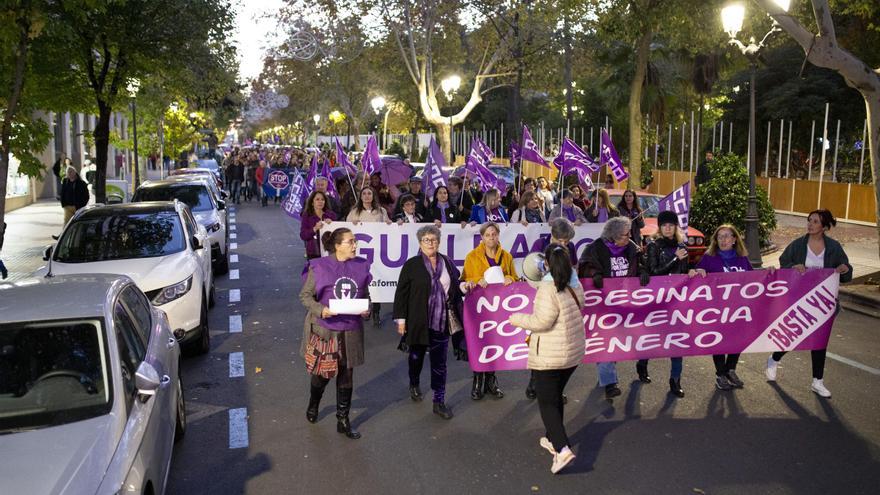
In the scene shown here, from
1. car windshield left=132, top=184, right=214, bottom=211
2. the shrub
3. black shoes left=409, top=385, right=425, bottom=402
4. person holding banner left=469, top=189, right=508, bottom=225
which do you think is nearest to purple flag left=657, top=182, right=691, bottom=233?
person holding banner left=469, top=189, right=508, bottom=225

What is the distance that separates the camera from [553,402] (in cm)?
601

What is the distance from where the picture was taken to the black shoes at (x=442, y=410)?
7309 mm

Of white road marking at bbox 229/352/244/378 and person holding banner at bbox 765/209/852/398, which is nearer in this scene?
person holding banner at bbox 765/209/852/398

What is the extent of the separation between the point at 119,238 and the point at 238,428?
3.84 m

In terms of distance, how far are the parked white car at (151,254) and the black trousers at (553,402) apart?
4465 millimetres

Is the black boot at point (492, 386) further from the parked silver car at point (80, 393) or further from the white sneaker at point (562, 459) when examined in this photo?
the parked silver car at point (80, 393)

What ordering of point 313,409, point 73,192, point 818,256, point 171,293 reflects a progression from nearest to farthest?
point 313,409 < point 818,256 < point 171,293 < point 73,192

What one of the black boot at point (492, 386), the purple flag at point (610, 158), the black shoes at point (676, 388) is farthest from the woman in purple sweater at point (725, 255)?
the purple flag at point (610, 158)

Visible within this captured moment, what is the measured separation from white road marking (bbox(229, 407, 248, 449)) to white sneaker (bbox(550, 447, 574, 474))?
2437mm

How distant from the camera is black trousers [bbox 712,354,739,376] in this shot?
8.16 m

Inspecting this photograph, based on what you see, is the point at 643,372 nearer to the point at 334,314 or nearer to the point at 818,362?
the point at 818,362

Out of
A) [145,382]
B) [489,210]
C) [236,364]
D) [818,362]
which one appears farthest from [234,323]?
[818,362]

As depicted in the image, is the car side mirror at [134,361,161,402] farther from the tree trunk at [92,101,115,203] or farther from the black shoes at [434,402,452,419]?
the tree trunk at [92,101,115,203]

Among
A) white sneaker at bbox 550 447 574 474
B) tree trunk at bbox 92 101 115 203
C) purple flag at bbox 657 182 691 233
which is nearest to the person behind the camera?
white sneaker at bbox 550 447 574 474
